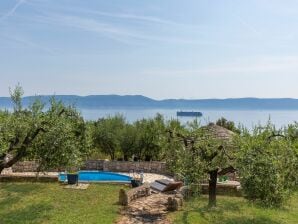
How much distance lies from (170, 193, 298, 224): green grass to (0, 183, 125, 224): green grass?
3.70 m

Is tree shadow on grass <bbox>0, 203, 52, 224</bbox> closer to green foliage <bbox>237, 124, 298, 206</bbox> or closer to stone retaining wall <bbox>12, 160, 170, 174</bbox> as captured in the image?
green foliage <bbox>237, 124, 298, 206</bbox>

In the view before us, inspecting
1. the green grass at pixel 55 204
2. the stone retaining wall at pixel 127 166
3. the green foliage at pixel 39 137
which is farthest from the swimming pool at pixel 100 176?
the green foliage at pixel 39 137

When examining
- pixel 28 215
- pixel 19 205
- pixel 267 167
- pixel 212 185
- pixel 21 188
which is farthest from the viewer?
pixel 21 188

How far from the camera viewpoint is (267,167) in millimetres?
17062

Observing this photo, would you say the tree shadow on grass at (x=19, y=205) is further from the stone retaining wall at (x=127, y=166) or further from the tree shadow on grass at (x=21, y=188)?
the stone retaining wall at (x=127, y=166)

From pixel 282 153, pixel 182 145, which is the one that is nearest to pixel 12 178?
pixel 182 145

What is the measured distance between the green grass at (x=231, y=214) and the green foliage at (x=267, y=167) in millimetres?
1490

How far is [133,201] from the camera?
71.5 ft

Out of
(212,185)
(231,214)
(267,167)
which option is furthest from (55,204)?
(267,167)

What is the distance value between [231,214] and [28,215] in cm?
1026

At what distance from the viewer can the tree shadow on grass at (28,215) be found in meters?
17.1

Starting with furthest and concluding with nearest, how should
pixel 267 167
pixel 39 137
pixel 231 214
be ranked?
pixel 39 137
pixel 231 214
pixel 267 167

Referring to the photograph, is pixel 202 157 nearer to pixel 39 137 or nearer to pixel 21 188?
pixel 39 137

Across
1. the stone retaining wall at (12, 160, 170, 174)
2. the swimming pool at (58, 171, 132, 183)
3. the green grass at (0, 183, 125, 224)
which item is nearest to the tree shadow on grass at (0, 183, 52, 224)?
the green grass at (0, 183, 125, 224)
